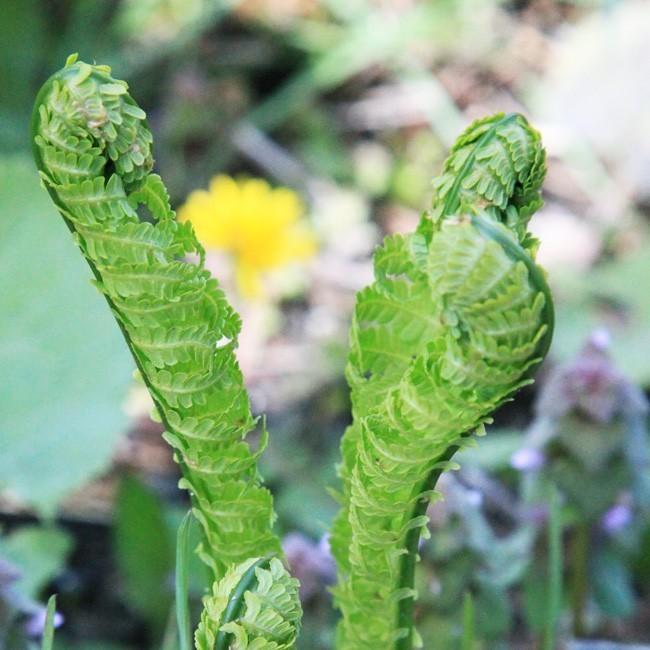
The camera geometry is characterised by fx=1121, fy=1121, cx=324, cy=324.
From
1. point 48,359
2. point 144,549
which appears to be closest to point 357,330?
point 144,549

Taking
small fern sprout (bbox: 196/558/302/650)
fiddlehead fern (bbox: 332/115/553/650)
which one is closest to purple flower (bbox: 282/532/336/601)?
fiddlehead fern (bbox: 332/115/553/650)

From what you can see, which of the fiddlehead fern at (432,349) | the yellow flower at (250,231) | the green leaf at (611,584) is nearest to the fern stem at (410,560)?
the fiddlehead fern at (432,349)

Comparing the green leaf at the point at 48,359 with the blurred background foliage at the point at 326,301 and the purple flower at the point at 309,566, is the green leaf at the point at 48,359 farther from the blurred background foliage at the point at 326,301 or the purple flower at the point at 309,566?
the purple flower at the point at 309,566

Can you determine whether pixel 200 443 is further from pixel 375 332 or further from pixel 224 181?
pixel 224 181

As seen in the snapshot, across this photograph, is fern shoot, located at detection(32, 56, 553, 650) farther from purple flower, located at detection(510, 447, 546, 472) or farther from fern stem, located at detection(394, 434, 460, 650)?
purple flower, located at detection(510, 447, 546, 472)

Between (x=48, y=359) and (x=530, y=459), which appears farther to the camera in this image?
(x=48, y=359)

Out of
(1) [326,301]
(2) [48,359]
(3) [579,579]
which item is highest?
(1) [326,301]

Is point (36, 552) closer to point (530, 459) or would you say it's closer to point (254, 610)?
point (530, 459)
